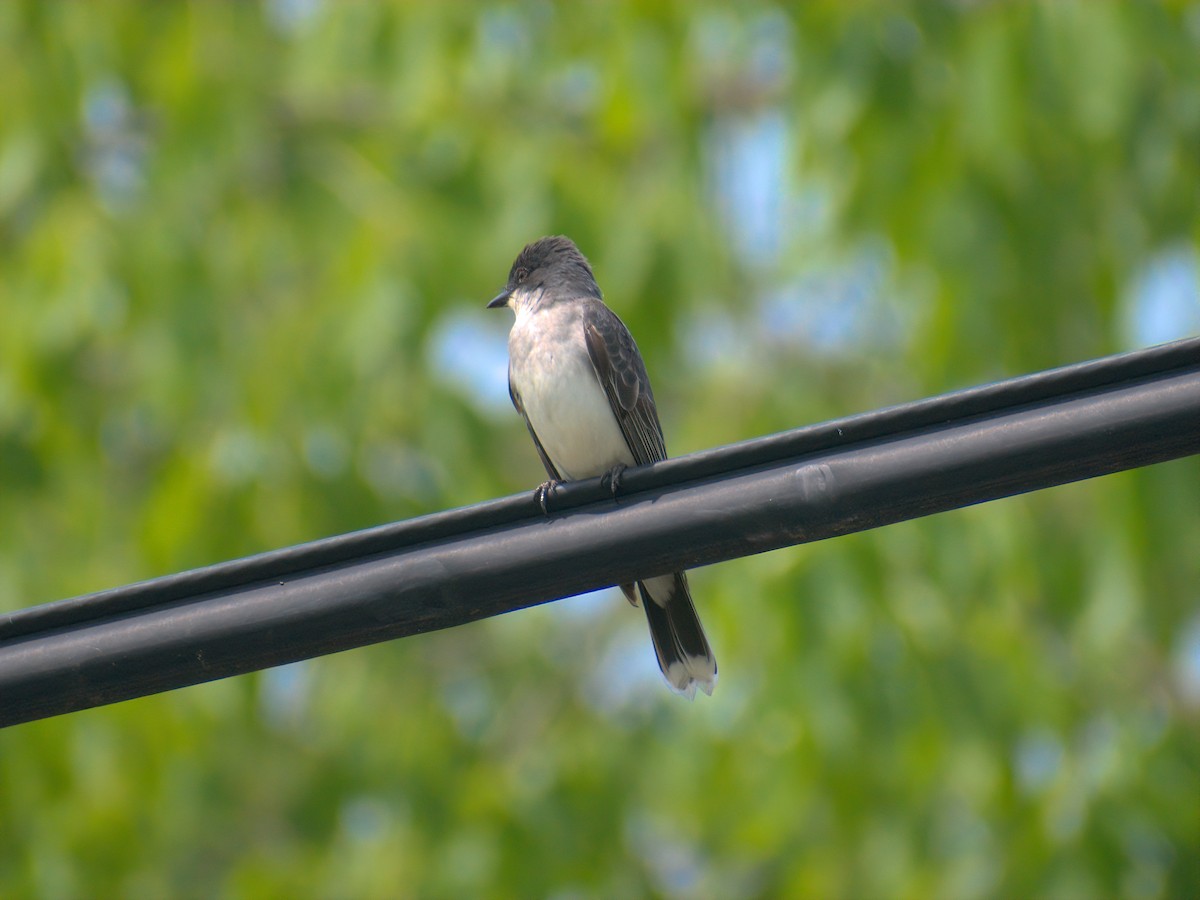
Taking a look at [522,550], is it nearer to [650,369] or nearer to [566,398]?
[566,398]

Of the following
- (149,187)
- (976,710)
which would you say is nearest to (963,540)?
(976,710)

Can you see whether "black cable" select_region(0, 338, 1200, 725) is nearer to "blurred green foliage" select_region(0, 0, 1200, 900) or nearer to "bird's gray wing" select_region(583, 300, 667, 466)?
"bird's gray wing" select_region(583, 300, 667, 466)

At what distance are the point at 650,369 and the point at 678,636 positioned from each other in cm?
176

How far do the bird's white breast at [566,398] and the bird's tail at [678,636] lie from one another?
1.71 feet

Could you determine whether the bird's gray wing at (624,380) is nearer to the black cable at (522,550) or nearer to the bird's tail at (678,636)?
the bird's tail at (678,636)

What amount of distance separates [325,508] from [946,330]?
8.25 feet

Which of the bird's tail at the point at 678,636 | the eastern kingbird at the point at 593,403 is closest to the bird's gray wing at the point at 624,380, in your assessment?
the eastern kingbird at the point at 593,403

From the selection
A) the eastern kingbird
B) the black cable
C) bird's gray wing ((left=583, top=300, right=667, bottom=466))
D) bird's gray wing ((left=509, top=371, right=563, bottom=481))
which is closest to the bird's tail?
the eastern kingbird

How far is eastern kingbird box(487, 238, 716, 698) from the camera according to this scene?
4.75 metres

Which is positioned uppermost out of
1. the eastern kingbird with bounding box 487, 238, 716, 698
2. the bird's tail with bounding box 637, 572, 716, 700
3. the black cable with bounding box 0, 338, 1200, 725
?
the eastern kingbird with bounding box 487, 238, 716, 698

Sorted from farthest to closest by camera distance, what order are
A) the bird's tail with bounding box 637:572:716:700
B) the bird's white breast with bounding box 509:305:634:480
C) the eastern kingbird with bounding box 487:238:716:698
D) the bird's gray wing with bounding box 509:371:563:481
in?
1. the bird's gray wing with bounding box 509:371:563:481
2. the bird's white breast with bounding box 509:305:634:480
3. the eastern kingbird with bounding box 487:238:716:698
4. the bird's tail with bounding box 637:572:716:700

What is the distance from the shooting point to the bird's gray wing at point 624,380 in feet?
16.3

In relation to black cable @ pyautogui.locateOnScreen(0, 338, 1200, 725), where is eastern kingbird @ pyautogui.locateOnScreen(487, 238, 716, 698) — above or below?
above

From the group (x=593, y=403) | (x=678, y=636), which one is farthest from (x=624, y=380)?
(x=678, y=636)
